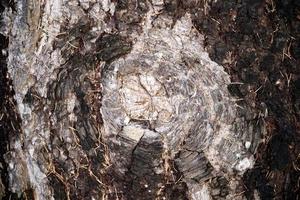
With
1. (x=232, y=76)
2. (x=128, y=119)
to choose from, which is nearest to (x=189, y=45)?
(x=232, y=76)

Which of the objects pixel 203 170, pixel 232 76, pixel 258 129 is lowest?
pixel 203 170

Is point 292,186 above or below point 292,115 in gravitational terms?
below

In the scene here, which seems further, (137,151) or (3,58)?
(3,58)

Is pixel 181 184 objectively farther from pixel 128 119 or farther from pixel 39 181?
pixel 39 181
